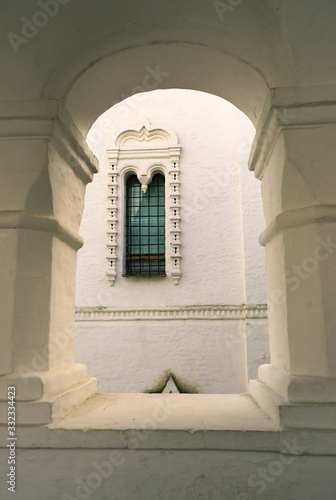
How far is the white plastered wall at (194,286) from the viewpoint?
7020mm

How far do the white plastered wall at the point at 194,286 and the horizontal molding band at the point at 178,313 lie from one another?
0.02 meters

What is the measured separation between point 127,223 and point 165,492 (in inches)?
242

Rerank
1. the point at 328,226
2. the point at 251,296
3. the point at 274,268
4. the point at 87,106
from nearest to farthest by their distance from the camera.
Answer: the point at 328,226 → the point at 274,268 → the point at 87,106 → the point at 251,296

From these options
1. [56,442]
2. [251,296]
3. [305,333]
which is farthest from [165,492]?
[251,296]

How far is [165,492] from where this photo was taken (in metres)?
1.78

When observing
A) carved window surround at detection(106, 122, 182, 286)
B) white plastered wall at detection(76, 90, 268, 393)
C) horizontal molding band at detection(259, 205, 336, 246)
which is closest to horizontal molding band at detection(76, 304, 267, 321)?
white plastered wall at detection(76, 90, 268, 393)

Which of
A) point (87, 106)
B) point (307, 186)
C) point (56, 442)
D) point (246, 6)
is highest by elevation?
point (246, 6)

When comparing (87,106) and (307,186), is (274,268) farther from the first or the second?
(87,106)
